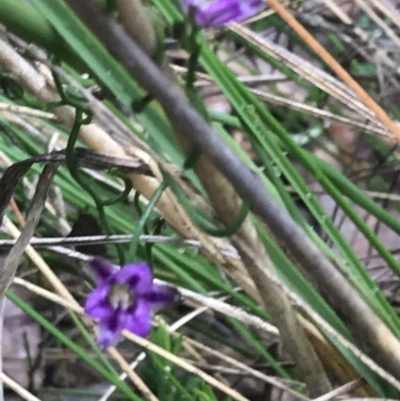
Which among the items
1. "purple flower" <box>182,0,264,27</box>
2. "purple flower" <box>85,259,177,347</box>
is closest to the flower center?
"purple flower" <box>85,259,177,347</box>

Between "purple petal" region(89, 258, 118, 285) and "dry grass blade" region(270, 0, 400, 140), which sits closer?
"purple petal" region(89, 258, 118, 285)

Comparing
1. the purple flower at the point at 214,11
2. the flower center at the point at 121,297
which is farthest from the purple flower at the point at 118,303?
the purple flower at the point at 214,11

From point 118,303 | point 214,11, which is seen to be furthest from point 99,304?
point 214,11

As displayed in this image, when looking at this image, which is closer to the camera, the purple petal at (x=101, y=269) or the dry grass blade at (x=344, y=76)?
the purple petal at (x=101, y=269)

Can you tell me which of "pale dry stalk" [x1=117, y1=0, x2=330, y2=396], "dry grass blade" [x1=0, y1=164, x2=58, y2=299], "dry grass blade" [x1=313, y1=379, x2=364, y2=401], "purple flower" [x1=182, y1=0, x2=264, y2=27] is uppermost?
"purple flower" [x1=182, y1=0, x2=264, y2=27]

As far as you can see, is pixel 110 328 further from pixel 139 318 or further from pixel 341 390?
pixel 341 390

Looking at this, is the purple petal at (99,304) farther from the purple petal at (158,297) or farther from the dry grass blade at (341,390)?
the dry grass blade at (341,390)

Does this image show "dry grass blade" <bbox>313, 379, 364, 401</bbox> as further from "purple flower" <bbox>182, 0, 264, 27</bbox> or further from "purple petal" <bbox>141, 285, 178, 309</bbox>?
"purple flower" <bbox>182, 0, 264, 27</bbox>

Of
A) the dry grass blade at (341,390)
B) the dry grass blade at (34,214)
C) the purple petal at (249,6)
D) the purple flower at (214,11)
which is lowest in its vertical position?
the dry grass blade at (341,390)
